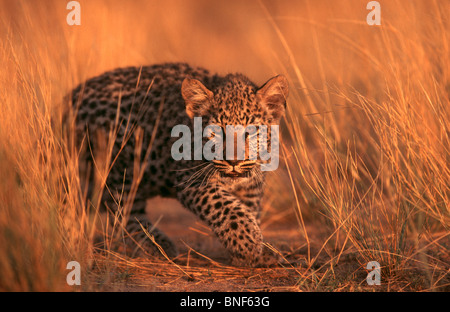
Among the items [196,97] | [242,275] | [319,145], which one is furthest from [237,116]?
[319,145]

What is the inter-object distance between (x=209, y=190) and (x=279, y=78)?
1.40 m

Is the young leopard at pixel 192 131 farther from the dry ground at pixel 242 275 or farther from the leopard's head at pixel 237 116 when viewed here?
the dry ground at pixel 242 275

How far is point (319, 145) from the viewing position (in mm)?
8008

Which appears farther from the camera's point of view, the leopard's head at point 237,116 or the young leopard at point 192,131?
the young leopard at point 192,131

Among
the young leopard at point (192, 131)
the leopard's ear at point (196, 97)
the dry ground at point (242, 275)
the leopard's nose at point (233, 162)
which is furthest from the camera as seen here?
the leopard's ear at point (196, 97)

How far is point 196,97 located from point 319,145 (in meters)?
2.43

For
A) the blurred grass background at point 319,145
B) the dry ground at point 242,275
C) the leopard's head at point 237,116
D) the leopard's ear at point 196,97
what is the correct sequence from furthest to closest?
the leopard's ear at point 196,97, the leopard's head at point 237,116, the dry ground at point 242,275, the blurred grass background at point 319,145

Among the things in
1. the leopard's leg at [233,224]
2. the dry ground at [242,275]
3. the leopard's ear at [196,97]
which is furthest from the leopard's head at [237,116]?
the dry ground at [242,275]

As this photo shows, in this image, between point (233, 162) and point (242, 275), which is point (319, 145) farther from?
point (242, 275)

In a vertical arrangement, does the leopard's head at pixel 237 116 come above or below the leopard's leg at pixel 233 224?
above

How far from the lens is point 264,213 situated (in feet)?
27.6

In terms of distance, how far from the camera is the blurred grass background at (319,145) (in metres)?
5.03

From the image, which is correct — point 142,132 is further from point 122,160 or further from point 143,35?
point 143,35
